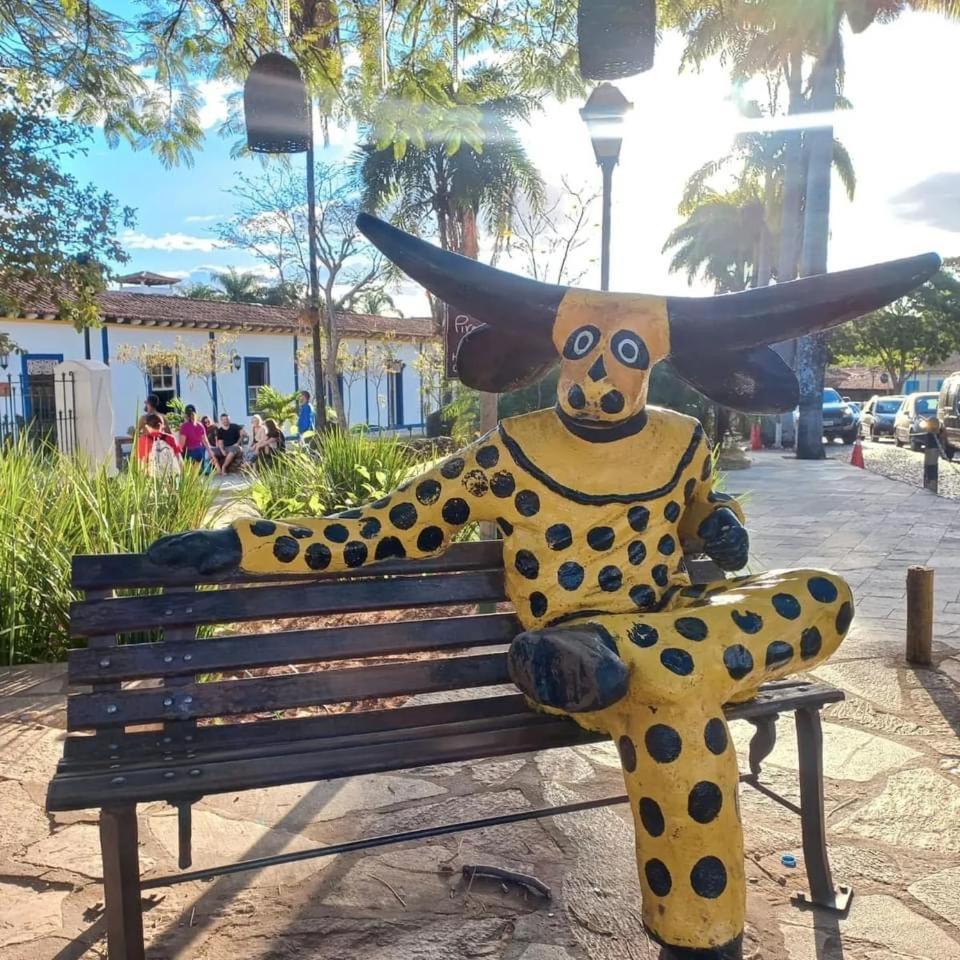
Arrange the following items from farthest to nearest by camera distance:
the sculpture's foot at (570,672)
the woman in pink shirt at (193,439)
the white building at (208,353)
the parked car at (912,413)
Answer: the parked car at (912,413) < the white building at (208,353) < the woman in pink shirt at (193,439) < the sculpture's foot at (570,672)

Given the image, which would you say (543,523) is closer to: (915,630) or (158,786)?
(158,786)

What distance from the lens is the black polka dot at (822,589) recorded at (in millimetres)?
1866

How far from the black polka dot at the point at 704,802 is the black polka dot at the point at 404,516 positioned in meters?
0.88

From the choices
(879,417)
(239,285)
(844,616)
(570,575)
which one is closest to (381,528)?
(570,575)

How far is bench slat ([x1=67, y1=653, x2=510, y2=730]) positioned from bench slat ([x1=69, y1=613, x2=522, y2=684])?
4cm

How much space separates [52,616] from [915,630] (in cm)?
389

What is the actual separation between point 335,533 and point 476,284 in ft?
2.26

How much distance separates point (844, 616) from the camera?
190 centimetres

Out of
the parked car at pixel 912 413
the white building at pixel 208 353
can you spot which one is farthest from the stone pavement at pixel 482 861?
the parked car at pixel 912 413

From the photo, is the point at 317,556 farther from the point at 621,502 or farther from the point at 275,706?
the point at 621,502

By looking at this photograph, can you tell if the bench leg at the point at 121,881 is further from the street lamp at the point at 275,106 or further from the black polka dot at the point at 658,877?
the street lamp at the point at 275,106

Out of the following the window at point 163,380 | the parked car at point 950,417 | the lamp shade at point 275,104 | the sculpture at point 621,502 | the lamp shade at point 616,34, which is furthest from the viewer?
the window at point 163,380

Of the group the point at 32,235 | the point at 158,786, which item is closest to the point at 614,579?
the point at 158,786

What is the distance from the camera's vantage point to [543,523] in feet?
6.57
